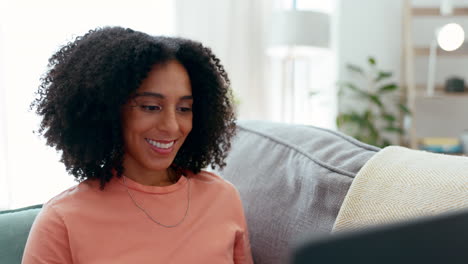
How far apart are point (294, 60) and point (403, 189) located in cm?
272

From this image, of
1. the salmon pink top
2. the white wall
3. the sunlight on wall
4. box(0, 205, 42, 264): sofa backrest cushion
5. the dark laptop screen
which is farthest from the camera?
the white wall

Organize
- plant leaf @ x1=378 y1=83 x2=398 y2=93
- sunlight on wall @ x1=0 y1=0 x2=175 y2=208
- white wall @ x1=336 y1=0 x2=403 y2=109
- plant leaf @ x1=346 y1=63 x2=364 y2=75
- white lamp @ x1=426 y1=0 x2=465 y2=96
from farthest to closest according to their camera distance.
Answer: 1. white wall @ x1=336 y1=0 x2=403 y2=109
2. plant leaf @ x1=346 y1=63 x2=364 y2=75
3. plant leaf @ x1=378 y1=83 x2=398 y2=93
4. white lamp @ x1=426 y1=0 x2=465 y2=96
5. sunlight on wall @ x1=0 y1=0 x2=175 y2=208

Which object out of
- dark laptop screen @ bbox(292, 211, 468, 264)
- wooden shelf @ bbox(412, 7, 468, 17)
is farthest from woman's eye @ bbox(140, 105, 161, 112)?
wooden shelf @ bbox(412, 7, 468, 17)

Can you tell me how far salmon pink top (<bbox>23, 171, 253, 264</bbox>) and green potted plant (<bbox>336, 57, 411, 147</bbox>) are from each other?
8.29ft

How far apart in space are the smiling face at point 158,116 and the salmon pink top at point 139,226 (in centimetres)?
8

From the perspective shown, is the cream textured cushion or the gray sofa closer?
the cream textured cushion

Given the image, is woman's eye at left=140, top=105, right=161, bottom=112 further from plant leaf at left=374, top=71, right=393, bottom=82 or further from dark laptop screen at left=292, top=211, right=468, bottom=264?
plant leaf at left=374, top=71, right=393, bottom=82

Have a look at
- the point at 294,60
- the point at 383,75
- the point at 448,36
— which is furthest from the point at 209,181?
the point at 448,36

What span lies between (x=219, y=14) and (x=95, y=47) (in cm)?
244

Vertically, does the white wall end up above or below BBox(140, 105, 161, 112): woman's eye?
above

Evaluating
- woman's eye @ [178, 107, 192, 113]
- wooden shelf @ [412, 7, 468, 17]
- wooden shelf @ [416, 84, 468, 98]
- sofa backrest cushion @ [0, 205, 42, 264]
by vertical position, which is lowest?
sofa backrest cushion @ [0, 205, 42, 264]

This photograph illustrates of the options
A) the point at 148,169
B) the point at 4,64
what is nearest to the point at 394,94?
the point at 4,64

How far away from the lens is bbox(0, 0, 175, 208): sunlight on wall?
2.62 metres

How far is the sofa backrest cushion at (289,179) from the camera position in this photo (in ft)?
3.19
